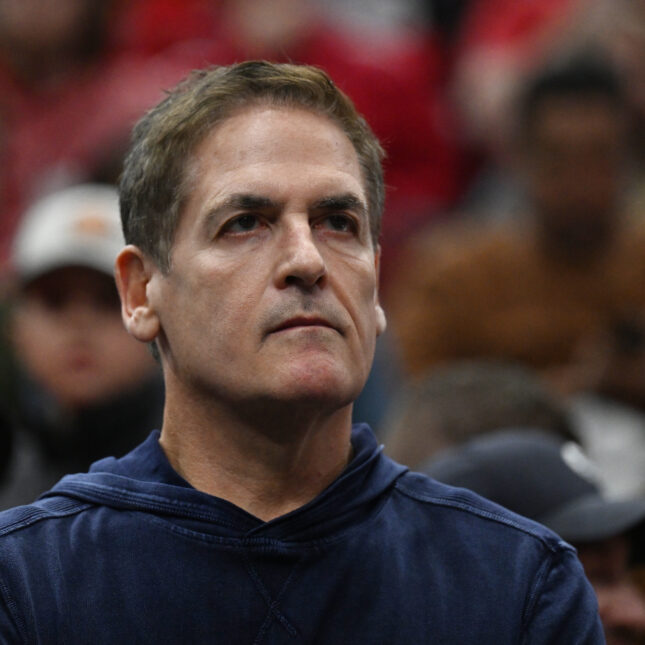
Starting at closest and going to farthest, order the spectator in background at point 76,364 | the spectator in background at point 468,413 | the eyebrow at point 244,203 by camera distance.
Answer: the eyebrow at point 244,203
the spectator in background at point 468,413
the spectator in background at point 76,364

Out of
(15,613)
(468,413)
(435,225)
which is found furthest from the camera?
(435,225)

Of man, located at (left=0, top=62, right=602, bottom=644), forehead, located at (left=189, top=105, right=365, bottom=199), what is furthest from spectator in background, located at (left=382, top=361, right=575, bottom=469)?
forehead, located at (left=189, top=105, right=365, bottom=199)

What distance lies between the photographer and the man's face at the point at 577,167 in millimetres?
5898

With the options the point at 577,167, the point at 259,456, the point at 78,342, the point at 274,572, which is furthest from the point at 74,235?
the point at 274,572

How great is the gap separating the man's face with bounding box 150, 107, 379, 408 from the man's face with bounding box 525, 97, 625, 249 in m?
3.36

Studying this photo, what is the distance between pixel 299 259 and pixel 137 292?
17.2 inches

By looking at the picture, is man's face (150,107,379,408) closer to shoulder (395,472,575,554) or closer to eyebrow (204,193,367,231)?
eyebrow (204,193,367,231)

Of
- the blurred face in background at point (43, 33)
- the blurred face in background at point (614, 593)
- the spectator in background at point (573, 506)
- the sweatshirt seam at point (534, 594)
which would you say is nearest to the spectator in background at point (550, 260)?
the spectator in background at point (573, 506)

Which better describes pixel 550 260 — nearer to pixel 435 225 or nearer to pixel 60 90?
pixel 435 225

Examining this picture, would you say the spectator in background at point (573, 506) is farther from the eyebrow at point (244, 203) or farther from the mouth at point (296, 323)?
the eyebrow at point (244, 203)

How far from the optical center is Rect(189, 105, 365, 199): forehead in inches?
101

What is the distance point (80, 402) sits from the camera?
4859mm

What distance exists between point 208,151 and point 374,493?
731 mm

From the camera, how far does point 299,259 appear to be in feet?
8.20
